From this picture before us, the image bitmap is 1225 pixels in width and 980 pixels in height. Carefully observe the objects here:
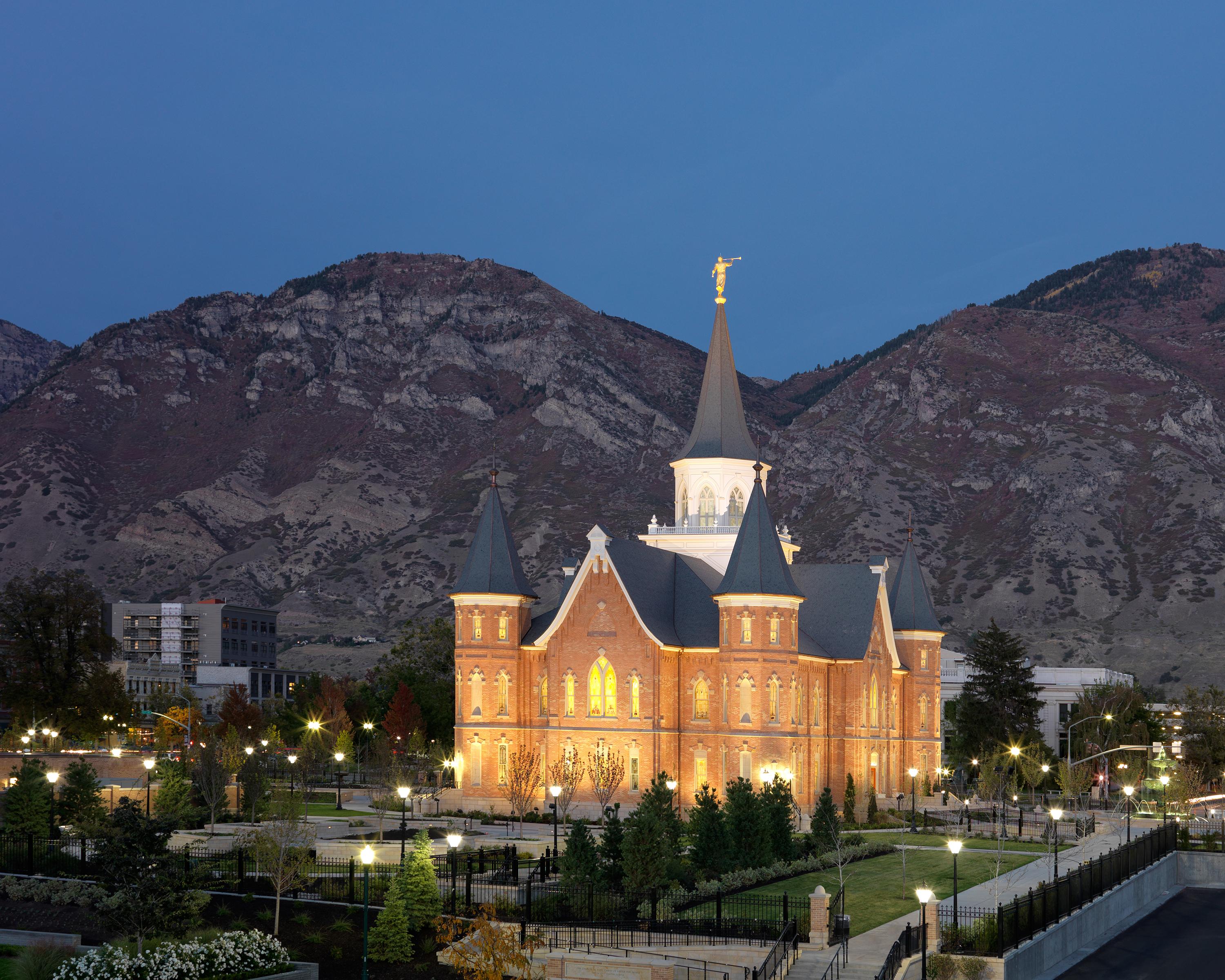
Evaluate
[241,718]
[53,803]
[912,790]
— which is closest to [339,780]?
[241,718]

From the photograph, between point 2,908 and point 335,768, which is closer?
point 2,908

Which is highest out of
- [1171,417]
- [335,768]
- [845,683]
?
[1171,417]

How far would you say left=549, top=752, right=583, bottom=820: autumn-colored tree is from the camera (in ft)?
229

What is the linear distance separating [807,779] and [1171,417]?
13351cm

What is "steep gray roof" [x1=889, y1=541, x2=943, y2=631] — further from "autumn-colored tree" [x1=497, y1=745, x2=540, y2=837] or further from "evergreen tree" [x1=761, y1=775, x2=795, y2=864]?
"evergreen tree" [x1=761, y1=775, x2=795, y2=864]

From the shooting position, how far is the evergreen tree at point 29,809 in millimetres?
50938

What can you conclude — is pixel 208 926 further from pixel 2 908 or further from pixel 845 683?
pixel 845 683

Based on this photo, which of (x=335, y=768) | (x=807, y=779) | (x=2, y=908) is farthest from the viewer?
(x=335, y=768)

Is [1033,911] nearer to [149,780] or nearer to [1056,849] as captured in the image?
[1056,849]

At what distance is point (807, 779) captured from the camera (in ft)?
238

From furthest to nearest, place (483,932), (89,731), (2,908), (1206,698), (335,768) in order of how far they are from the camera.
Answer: (1206,698) → (335,768) → (89,731) → (2,908) → (483,932)

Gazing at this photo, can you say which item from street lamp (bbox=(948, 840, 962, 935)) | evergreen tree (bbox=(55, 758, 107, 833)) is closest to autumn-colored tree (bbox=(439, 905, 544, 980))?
street lamp (bbox=(948, 840, 962, 935))

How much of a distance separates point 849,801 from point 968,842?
11079mm

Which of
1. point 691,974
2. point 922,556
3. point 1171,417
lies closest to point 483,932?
point 691,974
